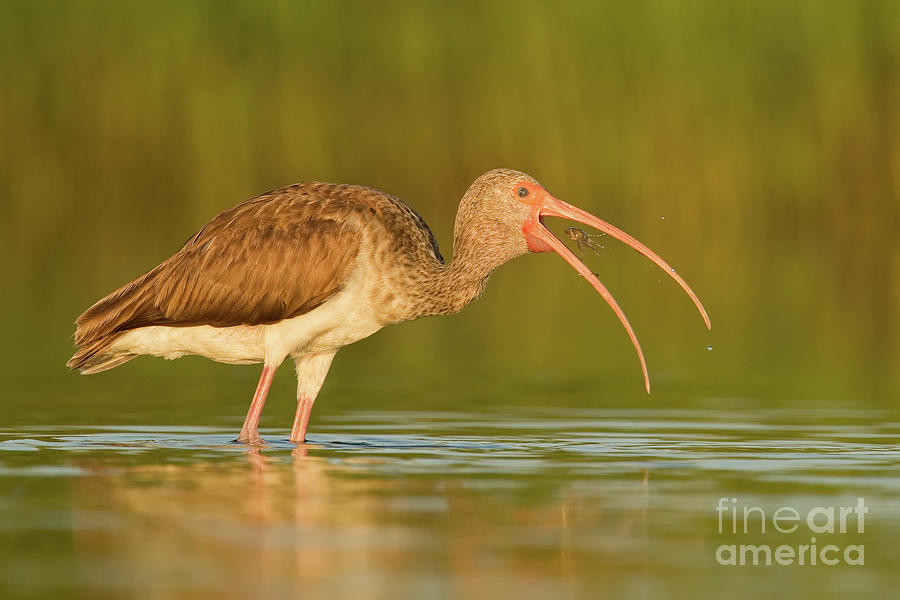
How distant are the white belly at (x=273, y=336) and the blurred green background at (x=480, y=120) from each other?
1285cm

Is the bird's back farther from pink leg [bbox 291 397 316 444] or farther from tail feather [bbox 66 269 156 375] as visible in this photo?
pink leg [bbox 291 397 316 444]

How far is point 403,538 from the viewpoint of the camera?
23.4 feet

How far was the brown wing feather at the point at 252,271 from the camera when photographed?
1084 centimetres

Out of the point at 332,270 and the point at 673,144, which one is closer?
the point at 332,270

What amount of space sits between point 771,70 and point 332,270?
1949 centimetres

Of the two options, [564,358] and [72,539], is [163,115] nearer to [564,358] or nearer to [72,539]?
[564,358]

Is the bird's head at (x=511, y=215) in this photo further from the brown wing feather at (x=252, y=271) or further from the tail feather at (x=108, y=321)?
the tail feather at (x=108, y=321)

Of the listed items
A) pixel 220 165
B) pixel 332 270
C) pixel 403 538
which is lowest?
pixel 403 538

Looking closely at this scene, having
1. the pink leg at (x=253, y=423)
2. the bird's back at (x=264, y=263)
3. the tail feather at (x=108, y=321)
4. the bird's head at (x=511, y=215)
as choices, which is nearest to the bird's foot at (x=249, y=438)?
the pink leg at (x=253, y=423)

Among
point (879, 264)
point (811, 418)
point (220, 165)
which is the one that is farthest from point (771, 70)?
point (811, 418)

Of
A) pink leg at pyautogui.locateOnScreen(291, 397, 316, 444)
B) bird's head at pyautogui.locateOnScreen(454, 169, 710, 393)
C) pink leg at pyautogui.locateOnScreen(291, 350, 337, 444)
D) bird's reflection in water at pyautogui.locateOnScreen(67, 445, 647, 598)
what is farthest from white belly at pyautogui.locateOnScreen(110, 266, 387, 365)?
bird's reflection in water at pyautogui.locateOnScreen(67, 445, 647, 598)

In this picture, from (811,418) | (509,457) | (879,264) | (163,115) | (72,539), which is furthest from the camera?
(163,115)

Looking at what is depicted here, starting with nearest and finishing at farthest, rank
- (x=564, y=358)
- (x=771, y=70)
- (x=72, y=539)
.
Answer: (x=72, y=539) → (x=564, y=358) → (x=771, y=70)

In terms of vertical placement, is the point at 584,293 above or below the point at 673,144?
below
